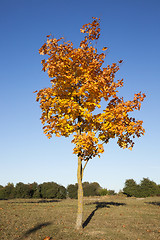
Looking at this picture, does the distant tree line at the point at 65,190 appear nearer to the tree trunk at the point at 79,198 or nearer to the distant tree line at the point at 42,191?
the distant tree line at the point at 42,191

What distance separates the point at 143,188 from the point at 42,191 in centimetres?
1287

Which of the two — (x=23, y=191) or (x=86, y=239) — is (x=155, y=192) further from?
(x=86, y=239)

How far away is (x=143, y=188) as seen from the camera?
27531 millimetres

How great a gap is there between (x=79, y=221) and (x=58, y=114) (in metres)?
4.72

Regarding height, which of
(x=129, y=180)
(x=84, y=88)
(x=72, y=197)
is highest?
(x=84, y=88)

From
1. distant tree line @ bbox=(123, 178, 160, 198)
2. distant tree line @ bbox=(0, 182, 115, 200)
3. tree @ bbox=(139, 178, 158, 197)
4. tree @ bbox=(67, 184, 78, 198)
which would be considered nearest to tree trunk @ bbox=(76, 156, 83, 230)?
distant tree line @ bbox=(0, 182, 115, 200)

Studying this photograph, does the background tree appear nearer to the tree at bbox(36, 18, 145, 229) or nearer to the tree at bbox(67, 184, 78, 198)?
the tree at bbox(67, 184, 78, 198)

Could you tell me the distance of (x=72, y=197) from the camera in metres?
26.5

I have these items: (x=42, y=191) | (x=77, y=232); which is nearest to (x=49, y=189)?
(x=42, y=191)

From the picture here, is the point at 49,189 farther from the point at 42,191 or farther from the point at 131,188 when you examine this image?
the point at 131,188

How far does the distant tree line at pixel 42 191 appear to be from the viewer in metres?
24.6

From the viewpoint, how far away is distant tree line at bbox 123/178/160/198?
2736 cm

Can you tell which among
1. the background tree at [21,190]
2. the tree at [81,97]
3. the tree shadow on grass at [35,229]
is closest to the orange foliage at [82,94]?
the tree at [81,97]

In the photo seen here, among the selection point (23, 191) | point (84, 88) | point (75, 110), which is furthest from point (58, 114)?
point (23, 191)
